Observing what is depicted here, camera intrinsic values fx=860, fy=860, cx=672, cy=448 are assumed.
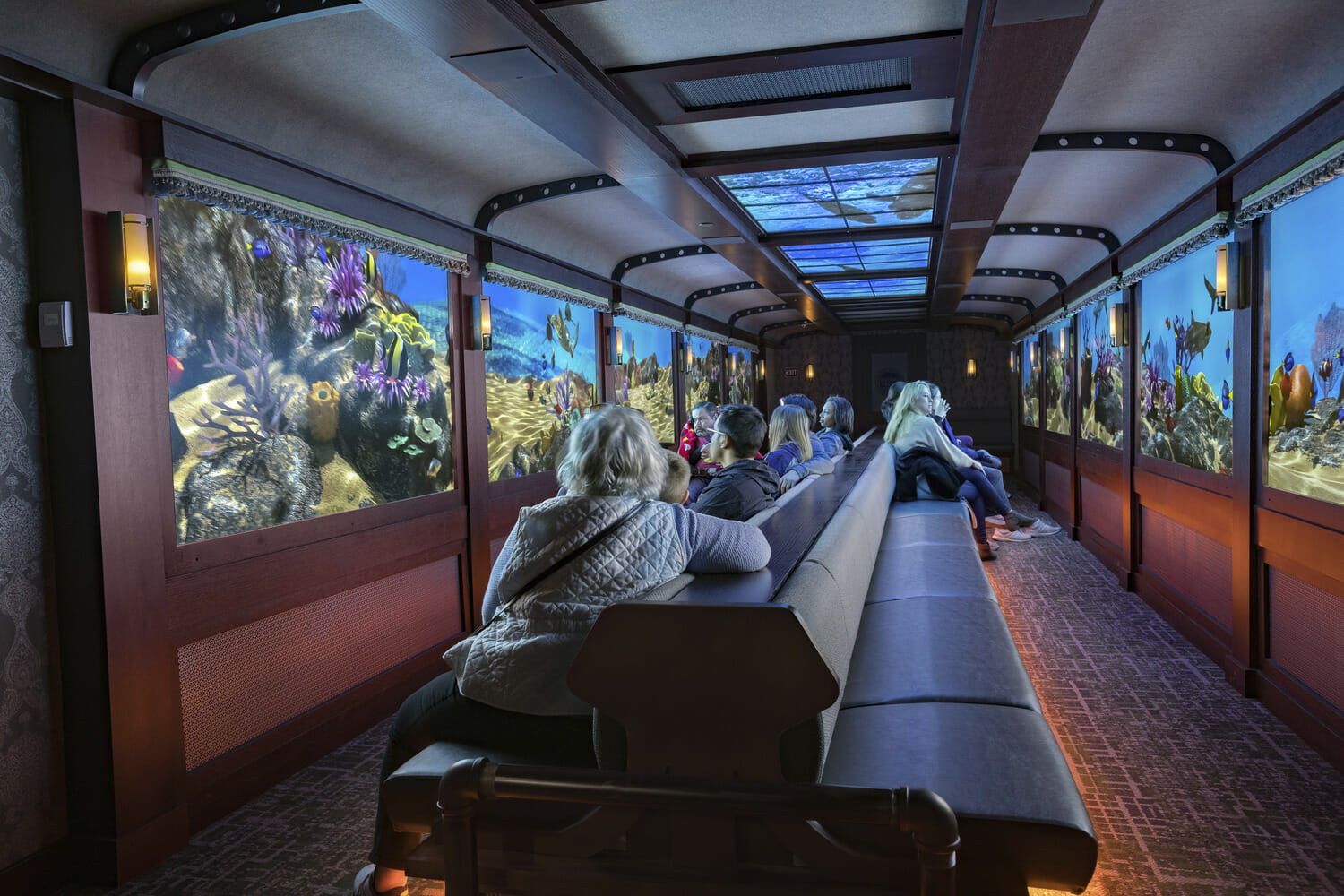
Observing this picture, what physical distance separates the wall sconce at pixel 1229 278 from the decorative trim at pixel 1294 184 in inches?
6.6

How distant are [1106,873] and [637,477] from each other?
199 cm

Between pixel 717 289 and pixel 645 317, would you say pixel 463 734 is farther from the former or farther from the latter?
pixel 717 289

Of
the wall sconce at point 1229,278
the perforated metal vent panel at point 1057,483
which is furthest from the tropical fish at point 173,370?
the perforated metal vent panel at point 1057,483

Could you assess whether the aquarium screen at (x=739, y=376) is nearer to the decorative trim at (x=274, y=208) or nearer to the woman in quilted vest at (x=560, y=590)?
the decorative trim at (x=274, y=208)

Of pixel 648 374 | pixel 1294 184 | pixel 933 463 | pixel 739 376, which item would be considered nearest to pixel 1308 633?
pixel 1294 184

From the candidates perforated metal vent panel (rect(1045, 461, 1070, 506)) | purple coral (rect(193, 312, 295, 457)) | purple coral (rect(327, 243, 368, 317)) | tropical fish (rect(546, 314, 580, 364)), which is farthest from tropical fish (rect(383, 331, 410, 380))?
perforated metal vent panel (rect(1045, 461, 1070, 506))

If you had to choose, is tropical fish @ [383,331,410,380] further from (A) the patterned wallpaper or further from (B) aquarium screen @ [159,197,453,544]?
(A) the patterned wallpaper

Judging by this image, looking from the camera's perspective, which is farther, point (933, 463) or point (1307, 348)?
point (933, 463)

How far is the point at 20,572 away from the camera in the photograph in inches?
109

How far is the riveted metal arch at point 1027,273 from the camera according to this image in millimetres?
9875

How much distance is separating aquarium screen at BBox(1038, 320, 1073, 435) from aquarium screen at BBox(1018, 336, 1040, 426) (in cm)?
71

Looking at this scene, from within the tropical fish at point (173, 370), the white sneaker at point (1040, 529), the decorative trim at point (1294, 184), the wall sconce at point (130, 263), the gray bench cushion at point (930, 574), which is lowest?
the white sneaker at point (1040, 529)

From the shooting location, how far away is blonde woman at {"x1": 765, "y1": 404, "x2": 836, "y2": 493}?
18.9 ft

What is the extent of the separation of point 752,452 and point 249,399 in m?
2.33
